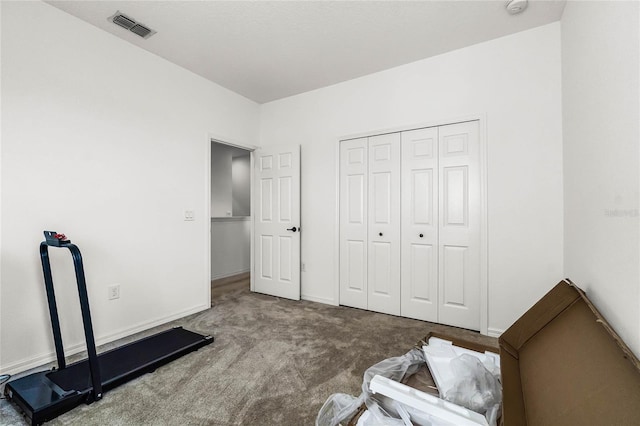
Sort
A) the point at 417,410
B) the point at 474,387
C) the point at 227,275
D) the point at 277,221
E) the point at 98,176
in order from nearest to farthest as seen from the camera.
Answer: the point at 417,410
the point at 474,387
the point at 98,176
the point at 277,221
the point at 227,275

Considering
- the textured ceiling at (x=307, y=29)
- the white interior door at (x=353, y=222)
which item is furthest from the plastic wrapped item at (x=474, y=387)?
the textured ceiling at (x=307, y=29)

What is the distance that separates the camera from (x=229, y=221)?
5.25m

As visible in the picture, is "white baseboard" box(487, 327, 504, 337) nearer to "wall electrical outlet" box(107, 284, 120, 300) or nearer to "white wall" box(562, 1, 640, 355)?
"white wall" box(562, 1, 640, 355)

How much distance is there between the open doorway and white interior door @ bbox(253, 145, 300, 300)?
24.7 inches

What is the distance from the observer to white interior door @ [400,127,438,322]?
3.01m

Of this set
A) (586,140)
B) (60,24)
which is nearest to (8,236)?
(60,24)

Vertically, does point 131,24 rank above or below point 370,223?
above

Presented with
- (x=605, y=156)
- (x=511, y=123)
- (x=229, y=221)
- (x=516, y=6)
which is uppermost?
(x=516, y=6)

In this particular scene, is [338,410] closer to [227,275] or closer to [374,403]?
[374,403]

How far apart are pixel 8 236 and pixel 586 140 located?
391 centimetres

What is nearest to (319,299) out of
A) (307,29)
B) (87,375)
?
(87,375)

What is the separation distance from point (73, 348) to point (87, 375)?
0.66 meters

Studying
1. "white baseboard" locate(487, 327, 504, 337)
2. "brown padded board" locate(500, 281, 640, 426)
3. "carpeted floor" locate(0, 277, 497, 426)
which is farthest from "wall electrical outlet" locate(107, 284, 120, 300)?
"white baseboard" locate(487, 327, 504, 337)

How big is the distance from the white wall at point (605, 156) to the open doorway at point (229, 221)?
12.8ft
